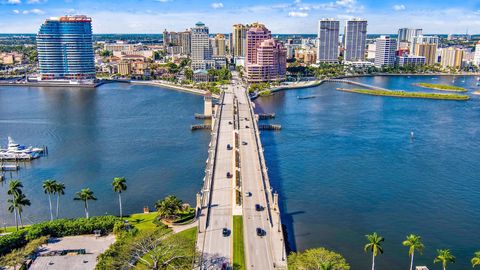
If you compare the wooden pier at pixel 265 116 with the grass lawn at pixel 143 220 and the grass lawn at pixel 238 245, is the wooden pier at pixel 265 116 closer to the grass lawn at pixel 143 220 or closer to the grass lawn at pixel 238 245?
the grass lawn at pixel 143 220

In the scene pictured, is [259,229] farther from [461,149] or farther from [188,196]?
[461,149]

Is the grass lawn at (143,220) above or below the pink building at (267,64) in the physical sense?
below

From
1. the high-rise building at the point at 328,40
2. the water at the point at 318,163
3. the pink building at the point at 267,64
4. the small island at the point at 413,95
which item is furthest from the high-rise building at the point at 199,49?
the small island at the point at 413,95

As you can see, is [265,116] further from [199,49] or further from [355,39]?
[355,39]

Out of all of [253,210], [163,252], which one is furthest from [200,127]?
[163,252]

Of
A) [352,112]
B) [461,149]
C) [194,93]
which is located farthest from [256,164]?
[194,93]

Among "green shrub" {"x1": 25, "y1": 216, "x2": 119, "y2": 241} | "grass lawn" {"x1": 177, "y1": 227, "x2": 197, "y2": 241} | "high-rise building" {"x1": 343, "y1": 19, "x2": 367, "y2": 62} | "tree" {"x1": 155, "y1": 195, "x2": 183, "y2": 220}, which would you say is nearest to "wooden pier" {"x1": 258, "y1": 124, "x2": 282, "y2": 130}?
"tree" {"x1": 155, "y1": 195, "x2": 183, "y2": 220}

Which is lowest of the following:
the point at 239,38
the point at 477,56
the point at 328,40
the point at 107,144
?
the point at 107,144
